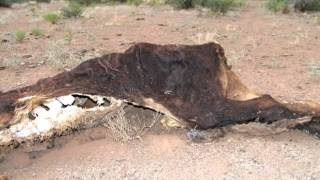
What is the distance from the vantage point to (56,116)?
549cm

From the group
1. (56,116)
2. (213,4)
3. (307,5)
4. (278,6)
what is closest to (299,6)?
(307,5)

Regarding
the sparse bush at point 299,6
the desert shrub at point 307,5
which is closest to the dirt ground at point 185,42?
the sparse bush at point 299,6

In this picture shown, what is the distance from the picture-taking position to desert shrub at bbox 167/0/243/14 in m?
15.3

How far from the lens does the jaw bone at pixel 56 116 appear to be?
5.33 m

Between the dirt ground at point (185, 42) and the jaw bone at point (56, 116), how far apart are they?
0.25 m

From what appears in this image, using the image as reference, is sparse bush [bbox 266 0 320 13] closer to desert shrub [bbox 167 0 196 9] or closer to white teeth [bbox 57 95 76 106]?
desert shrub [bbox 167 0 196 9]

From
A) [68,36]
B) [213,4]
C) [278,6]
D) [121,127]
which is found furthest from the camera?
[278,6]

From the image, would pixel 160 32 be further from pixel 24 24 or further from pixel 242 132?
pixel 242 132

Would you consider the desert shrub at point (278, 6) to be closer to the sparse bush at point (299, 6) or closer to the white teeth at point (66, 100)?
the sparse bush at point (299, 6)

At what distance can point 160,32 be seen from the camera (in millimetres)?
11930

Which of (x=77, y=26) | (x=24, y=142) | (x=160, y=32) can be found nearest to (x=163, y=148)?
(x=24, y=142)

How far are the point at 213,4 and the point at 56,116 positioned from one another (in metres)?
10.6

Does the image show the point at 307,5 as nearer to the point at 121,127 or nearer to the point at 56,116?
the point at 121,127

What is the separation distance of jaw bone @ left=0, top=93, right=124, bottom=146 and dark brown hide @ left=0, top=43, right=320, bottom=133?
88mm
